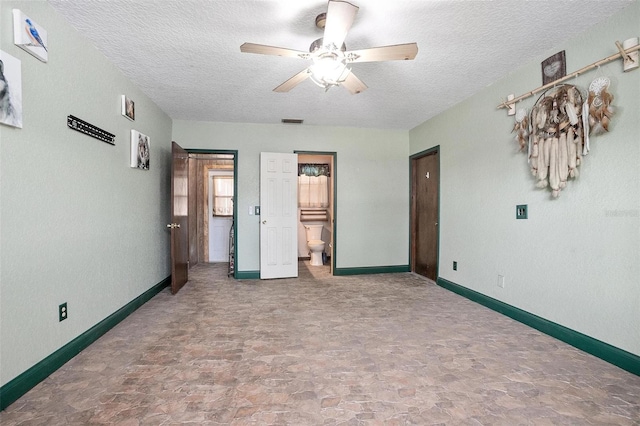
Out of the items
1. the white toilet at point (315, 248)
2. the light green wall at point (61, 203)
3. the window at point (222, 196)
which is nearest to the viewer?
the light green wall at point (61, 203)

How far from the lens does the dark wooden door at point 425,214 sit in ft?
15.0

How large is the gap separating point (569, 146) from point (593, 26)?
91 cm

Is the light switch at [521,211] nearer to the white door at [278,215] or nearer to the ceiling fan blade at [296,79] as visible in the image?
the ceiling fan blade at [296,79]

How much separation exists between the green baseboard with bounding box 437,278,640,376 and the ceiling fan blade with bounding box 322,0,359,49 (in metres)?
2.93

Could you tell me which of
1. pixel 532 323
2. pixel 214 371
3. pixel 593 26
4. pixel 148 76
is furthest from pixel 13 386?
pixel 593 26

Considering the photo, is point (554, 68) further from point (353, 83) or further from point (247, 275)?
point (247, 275)

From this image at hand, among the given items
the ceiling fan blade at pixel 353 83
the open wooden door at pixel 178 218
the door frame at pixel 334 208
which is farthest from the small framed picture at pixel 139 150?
the door frame at pixel 334 208

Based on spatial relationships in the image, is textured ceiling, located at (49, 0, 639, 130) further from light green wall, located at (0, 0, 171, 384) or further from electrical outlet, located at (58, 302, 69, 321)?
electrical outlet, located at (58, 302, 69, 321)

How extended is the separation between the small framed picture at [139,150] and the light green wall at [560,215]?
3.97 m

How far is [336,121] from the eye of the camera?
15.4ft

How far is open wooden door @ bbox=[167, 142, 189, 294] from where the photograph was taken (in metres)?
3.83

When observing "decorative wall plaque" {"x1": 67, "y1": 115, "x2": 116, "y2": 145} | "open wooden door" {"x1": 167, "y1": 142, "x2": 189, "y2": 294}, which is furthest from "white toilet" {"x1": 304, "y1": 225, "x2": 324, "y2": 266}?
"decorative wall plaque" {"x1": 67, "y1": 115, "x2": 116, "y2": 145}

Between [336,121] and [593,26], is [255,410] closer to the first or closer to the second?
[593,26]

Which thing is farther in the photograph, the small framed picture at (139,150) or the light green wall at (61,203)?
the small framed picture at (139,150)
